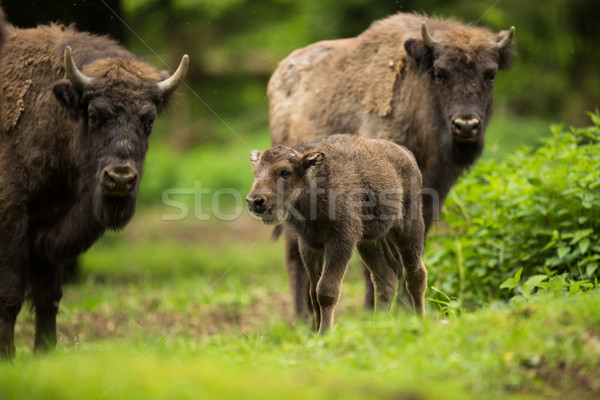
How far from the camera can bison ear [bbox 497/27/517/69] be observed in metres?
8.31

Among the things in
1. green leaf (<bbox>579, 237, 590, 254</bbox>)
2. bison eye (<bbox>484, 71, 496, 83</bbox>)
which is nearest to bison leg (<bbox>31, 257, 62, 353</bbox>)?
bison eye (<bbox>484, 71, 496, 83</bbox>)

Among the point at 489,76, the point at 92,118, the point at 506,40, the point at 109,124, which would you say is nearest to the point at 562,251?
the point at 489,76

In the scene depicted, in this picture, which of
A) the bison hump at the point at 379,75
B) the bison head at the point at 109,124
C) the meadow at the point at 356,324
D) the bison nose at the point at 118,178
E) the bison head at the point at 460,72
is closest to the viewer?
the meadow at the point at 356,324

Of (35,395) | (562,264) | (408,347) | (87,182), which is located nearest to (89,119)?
(87,182)

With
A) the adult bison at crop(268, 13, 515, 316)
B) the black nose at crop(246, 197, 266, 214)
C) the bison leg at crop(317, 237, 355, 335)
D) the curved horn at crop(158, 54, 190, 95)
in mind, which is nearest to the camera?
the black nose at crop(246, 197, 266, 214)

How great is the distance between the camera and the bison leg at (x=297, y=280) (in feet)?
29.8

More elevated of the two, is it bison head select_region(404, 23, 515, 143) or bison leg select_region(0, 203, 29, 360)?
bison head select_region(404, 23, 515, 143)

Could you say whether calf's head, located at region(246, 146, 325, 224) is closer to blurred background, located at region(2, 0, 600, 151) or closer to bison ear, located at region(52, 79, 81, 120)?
bison ear, located at region(52, 79, 81, 120)

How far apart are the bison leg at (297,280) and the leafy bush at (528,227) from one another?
5.14ft

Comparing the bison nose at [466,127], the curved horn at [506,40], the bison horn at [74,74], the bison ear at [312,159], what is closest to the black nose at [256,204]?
the bison ear at [312,159]

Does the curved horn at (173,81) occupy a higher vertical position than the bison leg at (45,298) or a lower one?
higher

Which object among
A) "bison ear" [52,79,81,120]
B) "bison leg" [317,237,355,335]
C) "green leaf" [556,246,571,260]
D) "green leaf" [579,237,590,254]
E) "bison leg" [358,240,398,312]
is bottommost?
"bison leg" [358,240,398,312]

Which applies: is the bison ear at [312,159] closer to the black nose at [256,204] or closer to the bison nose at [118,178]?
the black nose at [256,204]

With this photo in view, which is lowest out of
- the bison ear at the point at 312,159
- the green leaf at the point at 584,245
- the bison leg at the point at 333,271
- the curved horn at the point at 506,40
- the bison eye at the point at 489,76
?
the green leaf at the point at 584,245
